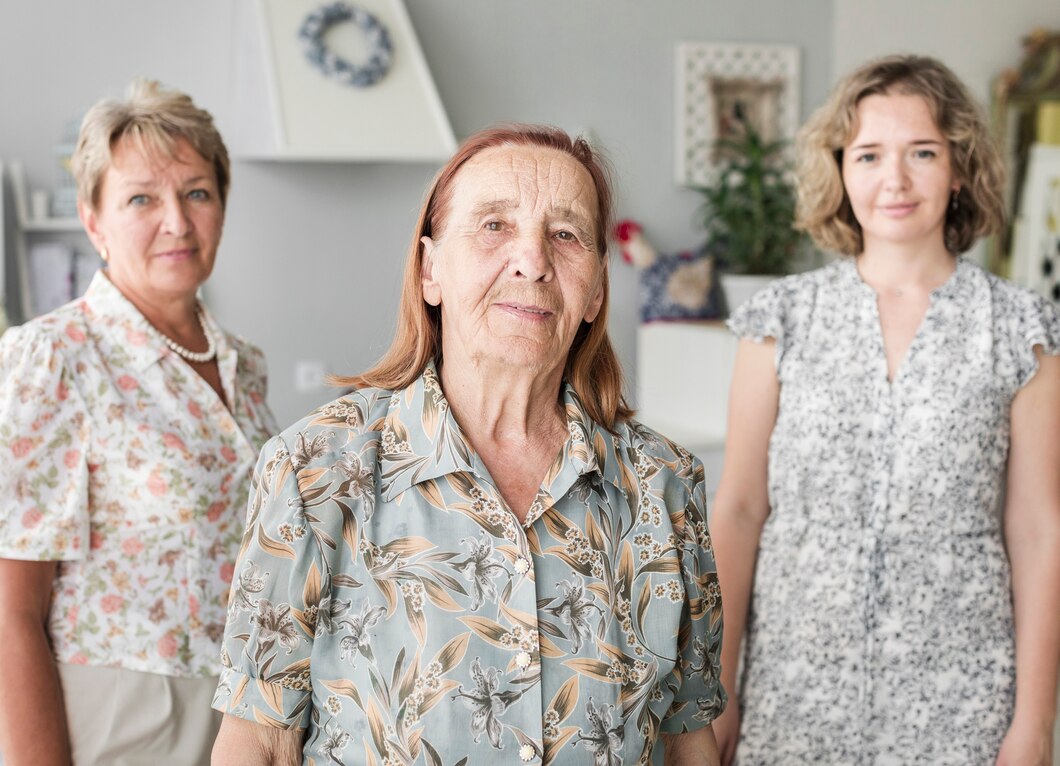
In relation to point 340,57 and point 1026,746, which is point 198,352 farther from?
point 340,57

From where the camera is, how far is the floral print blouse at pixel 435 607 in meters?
1.13

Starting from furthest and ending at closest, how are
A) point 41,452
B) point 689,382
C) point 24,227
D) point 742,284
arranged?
point 742,284, point 689,382, point 24,227, point 41,452

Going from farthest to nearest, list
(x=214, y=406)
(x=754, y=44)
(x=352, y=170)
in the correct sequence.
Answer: (x=754, y=44) < (x=352, y=170) < (x=214, y=406)

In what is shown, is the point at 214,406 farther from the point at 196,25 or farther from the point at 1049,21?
the point at 1049,21

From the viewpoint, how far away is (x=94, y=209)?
1741 millimetres

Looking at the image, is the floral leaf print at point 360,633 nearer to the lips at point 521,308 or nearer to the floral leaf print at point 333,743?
the floral leaf print at point 333,743

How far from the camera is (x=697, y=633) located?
51.6 inches

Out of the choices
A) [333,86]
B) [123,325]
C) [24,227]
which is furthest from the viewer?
[333,86]

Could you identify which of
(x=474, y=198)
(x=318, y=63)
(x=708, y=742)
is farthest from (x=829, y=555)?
(x=318, y=63)

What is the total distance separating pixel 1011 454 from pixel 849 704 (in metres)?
0.46

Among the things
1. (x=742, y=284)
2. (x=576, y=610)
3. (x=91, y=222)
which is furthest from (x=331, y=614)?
(x=742, y=284)

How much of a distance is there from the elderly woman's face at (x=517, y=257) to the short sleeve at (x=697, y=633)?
0.84 ft

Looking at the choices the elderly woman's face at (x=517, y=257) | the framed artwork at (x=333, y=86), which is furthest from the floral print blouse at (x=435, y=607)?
the framed artwork at (x=333, y=86)

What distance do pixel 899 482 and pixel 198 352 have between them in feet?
3.61
